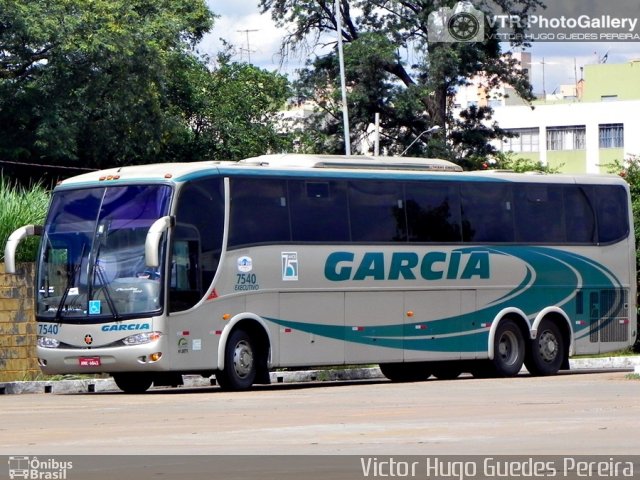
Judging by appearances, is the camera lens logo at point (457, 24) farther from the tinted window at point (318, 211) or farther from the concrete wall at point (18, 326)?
the concrete wall at point (18, 326)

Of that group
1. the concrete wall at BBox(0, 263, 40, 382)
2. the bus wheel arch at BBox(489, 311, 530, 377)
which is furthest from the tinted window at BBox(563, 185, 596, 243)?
the concrete wall at BBox(0, 263, 40, 382)

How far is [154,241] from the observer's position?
1970cm

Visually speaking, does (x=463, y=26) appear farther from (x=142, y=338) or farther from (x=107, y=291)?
(x=142, y=338)

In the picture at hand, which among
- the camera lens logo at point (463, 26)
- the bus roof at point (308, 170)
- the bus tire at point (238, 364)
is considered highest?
the camera lens logo at point (463, 26)

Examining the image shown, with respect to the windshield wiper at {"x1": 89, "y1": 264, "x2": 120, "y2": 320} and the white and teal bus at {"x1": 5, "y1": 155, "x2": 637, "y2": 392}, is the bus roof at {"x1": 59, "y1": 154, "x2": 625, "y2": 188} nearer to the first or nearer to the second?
the white and teal bus at {"x1": 5, "y1": 155, "x2": 637, "y2": 392}

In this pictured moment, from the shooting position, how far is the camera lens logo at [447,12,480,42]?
182 ft

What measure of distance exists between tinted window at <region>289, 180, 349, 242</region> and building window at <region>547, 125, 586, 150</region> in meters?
73.3

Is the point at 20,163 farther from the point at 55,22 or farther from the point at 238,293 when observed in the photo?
the point at 238,293

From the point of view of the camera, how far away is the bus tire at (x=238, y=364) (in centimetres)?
2131

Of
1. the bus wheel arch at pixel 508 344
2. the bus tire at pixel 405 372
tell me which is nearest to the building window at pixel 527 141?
the bus tire at pixel 405 372

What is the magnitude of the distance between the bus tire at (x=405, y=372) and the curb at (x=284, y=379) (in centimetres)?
122

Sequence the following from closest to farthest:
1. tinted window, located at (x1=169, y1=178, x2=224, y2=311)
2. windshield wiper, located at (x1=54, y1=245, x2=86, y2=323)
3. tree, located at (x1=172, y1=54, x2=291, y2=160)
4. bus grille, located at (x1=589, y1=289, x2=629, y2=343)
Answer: tinted window, located at (x1=169, y1=178, x2=224, y2=311) → windshield wiper, located at (x1=54, y1=245, x2=86, y2=323) → bus grille, located at (x1=589, y1=289, x2=629, y2=343) → tree, located at (x1=172, y1=54, x2=291, y2=160)

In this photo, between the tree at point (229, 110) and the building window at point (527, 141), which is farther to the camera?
the building window at point (527, 141)

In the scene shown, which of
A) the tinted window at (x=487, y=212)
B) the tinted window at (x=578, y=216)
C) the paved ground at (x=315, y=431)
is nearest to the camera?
the paved ground at (x=315, y=431)
